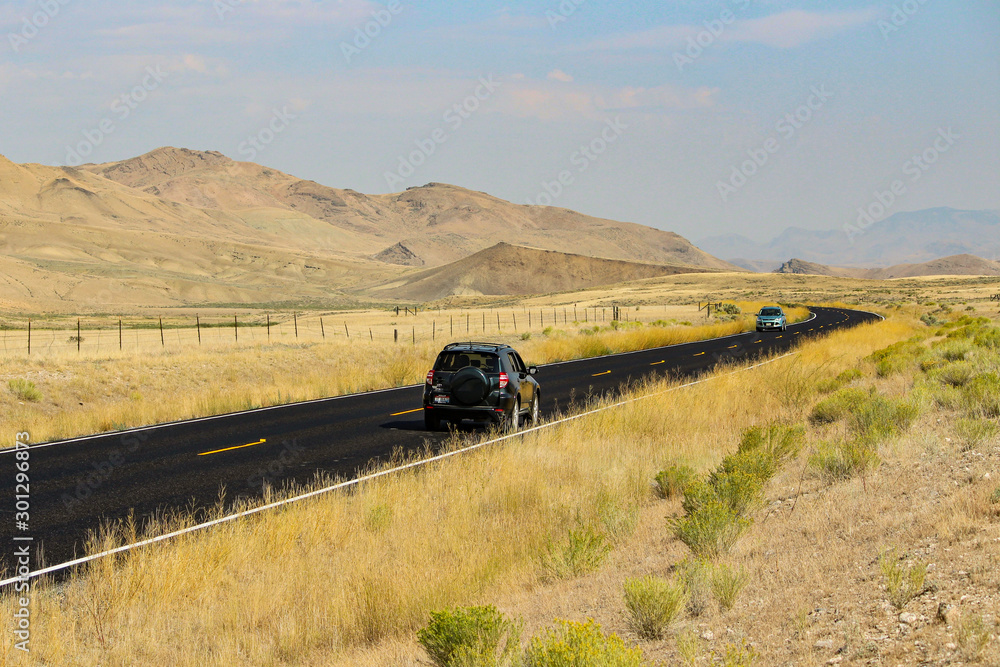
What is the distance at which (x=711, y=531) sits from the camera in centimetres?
722

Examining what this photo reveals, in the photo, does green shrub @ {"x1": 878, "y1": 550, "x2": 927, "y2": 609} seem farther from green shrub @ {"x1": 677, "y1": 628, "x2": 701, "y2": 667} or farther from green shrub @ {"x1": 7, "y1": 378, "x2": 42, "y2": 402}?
green shrub @ {"x1": 7, "y1": 378, "x2": 42, "y2": 402}

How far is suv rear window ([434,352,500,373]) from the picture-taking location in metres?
15.6

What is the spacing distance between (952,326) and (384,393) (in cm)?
3187

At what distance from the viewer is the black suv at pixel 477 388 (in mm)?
14977

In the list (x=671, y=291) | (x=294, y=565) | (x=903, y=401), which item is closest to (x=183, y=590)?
(x=294, y=565)

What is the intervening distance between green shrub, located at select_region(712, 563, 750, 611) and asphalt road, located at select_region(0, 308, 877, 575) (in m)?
6.25

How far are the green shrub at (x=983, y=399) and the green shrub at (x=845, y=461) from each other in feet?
9.98

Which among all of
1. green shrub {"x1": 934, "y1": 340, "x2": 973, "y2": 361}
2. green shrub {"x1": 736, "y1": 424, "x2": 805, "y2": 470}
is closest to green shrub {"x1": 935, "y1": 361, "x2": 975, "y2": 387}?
green shrub {"x1": 934, "y1": 340, "x2": 973, "y2": 361}

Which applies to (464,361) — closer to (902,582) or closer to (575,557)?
(575,557)

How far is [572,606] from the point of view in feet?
20.7

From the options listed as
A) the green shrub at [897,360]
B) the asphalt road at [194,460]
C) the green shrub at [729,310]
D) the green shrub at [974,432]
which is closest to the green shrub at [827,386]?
the green shrub at [897,360]

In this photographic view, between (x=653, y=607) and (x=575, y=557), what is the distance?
65.6 inches

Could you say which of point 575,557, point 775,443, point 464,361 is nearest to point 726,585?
point 575,557

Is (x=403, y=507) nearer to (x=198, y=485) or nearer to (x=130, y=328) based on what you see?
(x=198, y=485)
